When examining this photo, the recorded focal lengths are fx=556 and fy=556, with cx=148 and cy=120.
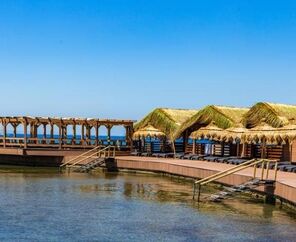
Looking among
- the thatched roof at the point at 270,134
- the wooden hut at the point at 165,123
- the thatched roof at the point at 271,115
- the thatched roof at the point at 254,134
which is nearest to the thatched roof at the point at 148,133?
the wooden hut at the point at 165,123

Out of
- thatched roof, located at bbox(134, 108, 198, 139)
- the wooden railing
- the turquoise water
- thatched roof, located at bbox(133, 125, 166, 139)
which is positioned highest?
thatched roof, located at bbox(134, 108, 198, 139)

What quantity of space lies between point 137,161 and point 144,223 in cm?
1934

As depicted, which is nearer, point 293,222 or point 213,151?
point 293,222

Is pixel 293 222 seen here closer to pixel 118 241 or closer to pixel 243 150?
pixel 118 241

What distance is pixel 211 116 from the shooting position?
4269 cm

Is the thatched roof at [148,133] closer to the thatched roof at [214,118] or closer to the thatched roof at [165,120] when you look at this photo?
the thatched roof at [165,120]

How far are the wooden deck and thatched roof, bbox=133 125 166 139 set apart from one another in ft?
14.9

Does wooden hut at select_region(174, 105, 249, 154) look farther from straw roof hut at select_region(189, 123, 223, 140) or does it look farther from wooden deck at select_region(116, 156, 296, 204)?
wooden deck at select_region(116, 156, 296, 204)

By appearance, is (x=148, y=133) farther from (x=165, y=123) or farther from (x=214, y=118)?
(x=214, y=118)

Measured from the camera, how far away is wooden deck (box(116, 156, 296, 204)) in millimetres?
22453

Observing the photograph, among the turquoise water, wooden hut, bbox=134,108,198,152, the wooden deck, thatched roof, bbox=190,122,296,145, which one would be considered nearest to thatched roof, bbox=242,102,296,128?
thatched roof, bbox=190,122,296,145

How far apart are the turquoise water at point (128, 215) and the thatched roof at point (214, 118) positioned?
11.5 metres

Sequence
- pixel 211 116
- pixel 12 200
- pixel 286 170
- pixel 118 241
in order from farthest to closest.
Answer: pixel 211 116, pixel 286 170, pixel 12 200, pixel 118 241

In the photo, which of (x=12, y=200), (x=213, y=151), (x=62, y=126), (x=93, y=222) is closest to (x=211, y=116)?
(x=213, y=151)
